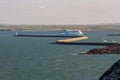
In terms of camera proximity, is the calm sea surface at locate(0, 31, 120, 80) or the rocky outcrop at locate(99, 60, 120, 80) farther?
the calm sea surface at locate(0, 31, 120, 80)

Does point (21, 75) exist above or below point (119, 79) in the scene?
below

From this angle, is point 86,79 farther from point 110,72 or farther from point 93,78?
point 110,72

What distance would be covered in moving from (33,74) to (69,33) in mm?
92713

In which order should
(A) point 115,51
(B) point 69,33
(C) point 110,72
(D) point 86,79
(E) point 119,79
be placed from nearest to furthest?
(E) point 119,79 < (C) point 110,72 < (D) point 86,79 < (A) point 115,51 < (B) point 69,33

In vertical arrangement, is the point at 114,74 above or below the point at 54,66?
above

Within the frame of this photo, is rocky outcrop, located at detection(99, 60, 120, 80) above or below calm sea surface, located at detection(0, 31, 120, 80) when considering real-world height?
above

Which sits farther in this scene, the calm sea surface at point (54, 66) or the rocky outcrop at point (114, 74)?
the calm sea surface at point (54, 66)

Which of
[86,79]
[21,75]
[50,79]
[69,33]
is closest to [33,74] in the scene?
[21,75]

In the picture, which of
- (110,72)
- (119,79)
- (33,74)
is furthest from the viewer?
(33,74)

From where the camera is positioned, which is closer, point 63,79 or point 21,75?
point 63,79

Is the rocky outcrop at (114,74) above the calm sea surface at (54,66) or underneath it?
above

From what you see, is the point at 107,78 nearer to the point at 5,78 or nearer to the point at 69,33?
the point at 5,78

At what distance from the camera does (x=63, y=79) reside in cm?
2245

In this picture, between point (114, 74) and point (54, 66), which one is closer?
point (114, 74)
